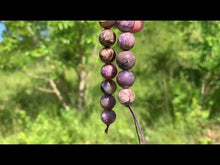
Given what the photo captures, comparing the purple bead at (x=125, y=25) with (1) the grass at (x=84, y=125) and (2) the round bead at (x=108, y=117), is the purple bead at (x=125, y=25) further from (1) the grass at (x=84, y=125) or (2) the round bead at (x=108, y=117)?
(1) the grass at (x=84, y=125)

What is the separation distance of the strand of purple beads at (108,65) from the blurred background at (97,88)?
6.64 ft

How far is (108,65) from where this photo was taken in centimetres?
52

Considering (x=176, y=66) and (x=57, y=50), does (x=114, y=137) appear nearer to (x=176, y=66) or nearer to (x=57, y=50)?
(x=57, y=50)

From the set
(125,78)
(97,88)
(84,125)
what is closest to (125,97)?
(125,78)

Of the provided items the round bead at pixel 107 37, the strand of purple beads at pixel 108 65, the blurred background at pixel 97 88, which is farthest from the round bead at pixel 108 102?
the blurred background at pixel 97 88

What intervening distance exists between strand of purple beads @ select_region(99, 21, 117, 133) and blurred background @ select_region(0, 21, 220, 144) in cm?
202

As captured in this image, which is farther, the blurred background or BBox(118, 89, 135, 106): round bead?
the blurred background

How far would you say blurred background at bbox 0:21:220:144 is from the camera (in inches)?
126

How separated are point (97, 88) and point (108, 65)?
4.08 meters

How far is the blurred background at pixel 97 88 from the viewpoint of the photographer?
10.5ft

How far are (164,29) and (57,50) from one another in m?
1.73

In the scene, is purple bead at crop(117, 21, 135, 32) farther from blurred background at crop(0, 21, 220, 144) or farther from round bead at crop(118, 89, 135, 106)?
blurred background at crop(0, 21, 220, 144)

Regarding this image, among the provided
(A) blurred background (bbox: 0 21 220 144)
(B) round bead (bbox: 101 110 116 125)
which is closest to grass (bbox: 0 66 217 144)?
(A) blurred background (bbox: 0 21 220 144)

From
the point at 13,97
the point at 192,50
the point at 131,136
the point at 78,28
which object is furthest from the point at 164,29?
the point at 13,97
